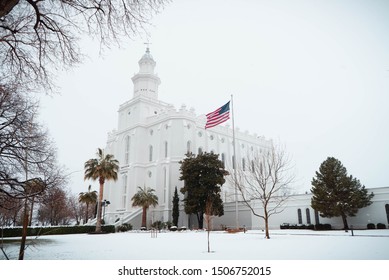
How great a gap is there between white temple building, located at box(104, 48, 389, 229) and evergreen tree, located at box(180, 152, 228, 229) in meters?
3.48

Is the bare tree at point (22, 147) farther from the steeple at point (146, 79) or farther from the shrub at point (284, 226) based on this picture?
the steeple at point (146, 79)

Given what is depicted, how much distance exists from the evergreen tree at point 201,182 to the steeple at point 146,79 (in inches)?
541

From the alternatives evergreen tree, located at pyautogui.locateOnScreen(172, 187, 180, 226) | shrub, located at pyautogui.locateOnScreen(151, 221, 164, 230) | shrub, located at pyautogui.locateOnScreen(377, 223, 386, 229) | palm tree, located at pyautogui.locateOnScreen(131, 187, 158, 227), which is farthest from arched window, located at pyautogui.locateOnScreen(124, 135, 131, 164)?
shrub, located at pyautogui.locateOnScreen(377, 223, 386, 229)

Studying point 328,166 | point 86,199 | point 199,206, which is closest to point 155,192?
point 199,206

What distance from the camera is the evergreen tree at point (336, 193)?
67.4 feet

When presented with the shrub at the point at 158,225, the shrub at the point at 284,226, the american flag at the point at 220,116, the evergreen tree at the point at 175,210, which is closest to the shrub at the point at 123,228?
the shrub at the point at 158,225

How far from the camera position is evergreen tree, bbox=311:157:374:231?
20.5 meters

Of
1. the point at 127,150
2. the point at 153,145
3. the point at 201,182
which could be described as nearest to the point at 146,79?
Result: the point at 153,145

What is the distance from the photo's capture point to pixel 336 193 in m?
21.3

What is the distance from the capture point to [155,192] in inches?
1246

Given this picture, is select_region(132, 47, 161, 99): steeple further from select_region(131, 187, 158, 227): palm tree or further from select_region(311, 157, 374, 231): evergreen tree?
select_region(311, 157, 374, 231): evergreen tree
